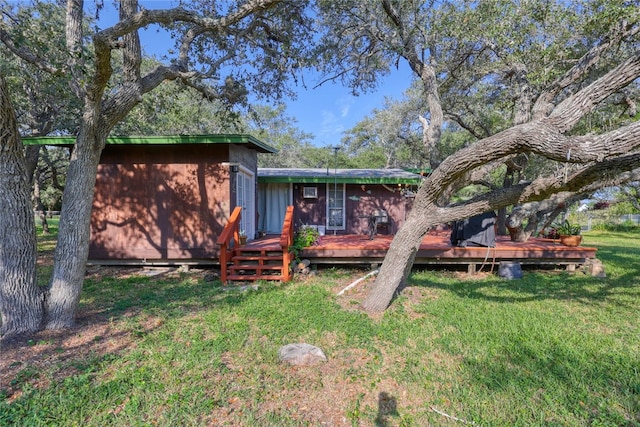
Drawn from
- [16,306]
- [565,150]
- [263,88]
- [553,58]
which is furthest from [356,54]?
[16,306]

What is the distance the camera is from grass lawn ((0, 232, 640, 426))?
2.46m

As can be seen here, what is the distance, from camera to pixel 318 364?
3.16 meters

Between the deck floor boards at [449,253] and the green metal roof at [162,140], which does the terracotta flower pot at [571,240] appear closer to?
the deck floor boards at [449,253]

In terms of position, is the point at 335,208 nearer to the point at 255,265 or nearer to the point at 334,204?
the point at 334,204

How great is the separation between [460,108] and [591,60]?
191 inches

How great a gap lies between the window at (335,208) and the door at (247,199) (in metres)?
2.44

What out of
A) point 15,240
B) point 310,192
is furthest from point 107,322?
point 310,192

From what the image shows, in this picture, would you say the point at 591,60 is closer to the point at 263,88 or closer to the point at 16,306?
the point at 263,88

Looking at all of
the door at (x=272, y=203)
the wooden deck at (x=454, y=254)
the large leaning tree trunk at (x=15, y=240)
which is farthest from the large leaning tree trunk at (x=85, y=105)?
the door at (x=272, y=203)

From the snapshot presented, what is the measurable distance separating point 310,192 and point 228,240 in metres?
4.26

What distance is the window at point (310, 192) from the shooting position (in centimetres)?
983

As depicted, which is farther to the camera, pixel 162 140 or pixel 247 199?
pixel 247 199

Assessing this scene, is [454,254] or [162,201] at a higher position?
[162,201]

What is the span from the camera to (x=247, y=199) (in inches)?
321
